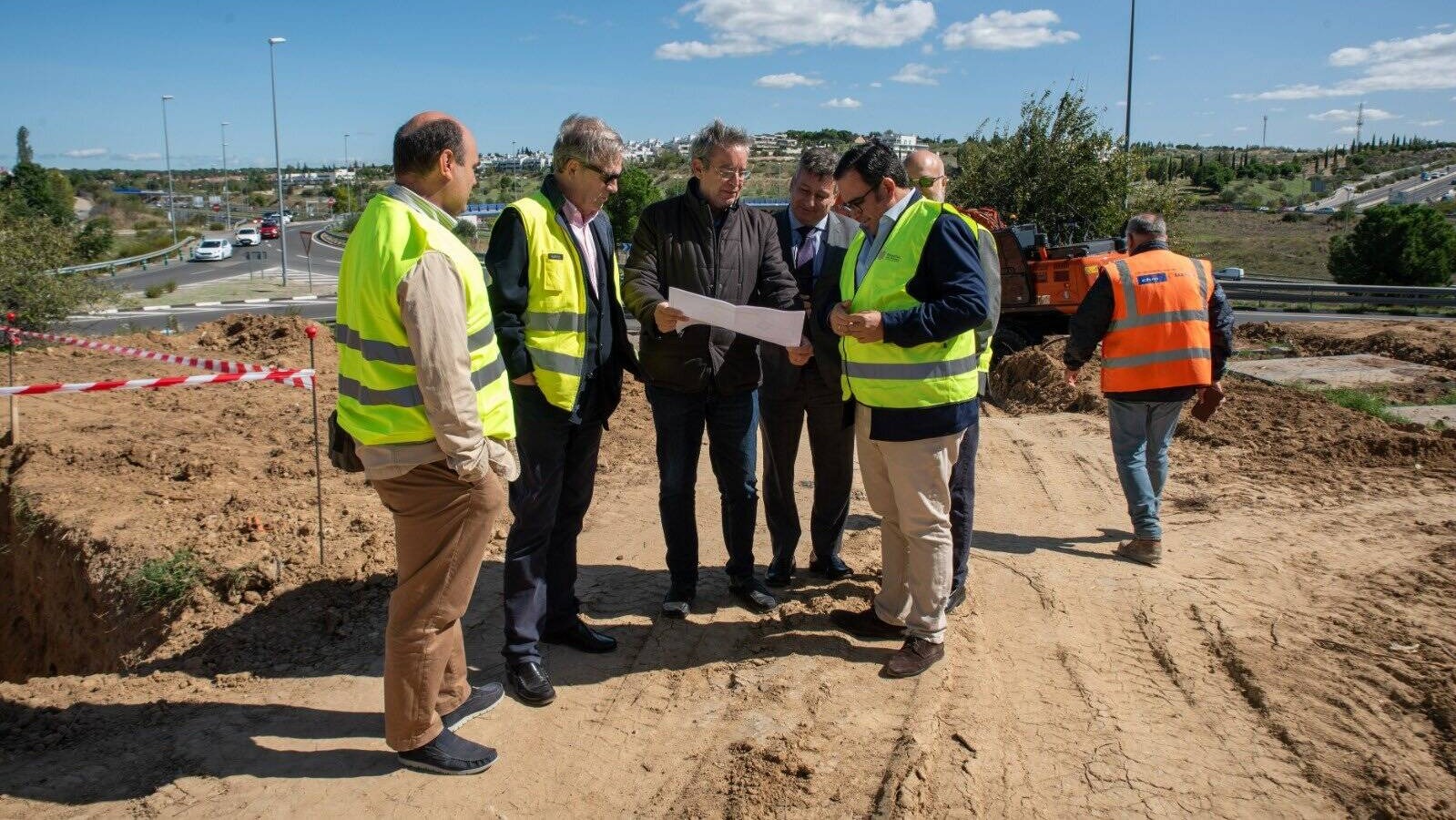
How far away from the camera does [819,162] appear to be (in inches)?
182

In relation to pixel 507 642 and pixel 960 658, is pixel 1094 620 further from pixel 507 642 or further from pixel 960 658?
pixel 507 642

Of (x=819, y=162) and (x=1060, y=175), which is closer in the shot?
(x=819, y=162)

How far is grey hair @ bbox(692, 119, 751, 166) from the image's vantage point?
13.7ft

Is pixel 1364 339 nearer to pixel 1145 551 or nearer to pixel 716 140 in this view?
pixel 1145 551

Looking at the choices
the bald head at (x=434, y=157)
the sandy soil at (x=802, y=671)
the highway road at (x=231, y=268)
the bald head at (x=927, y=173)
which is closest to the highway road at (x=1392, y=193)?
the highway road at (x=231, y=268)

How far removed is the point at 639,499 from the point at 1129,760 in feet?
12.8

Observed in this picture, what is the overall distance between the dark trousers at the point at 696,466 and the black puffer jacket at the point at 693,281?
90 millimetres

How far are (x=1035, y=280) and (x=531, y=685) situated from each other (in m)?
11.6

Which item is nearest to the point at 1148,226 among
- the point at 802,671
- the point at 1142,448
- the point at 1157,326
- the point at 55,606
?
the point at 1157,326

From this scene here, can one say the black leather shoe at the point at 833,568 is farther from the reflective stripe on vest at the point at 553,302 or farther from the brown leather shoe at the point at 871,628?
the reflective stripe on vest at the point at 553,302

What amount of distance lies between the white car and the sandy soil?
4680 cm

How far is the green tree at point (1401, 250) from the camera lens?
2616cm

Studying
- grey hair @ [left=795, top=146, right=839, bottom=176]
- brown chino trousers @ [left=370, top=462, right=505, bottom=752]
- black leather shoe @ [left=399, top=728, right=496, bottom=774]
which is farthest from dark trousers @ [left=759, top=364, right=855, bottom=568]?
black leather shoe @ [left=399, top=728, right=496, bottom=774]

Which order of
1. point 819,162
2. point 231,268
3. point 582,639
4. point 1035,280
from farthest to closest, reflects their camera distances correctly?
point 231,268 < point 1035,280 < point 819,162 < point 582,639
